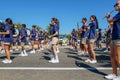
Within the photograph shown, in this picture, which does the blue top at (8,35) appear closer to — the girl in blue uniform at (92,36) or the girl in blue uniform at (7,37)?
the girl in blue uniform at (7,37)

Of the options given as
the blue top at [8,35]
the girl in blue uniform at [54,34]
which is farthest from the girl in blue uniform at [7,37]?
the girl in blue uniform at [54,34]

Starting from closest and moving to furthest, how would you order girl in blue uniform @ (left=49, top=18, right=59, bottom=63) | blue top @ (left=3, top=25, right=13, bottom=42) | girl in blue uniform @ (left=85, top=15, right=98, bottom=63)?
blue top @ (left=3, top=25, right=13, bottom=42) < girl in blue uniform @ (left=85, top=15, right=98, bottom=63) < girl in blue uniform @ (left=49, top=18, right=59, bottom=63)

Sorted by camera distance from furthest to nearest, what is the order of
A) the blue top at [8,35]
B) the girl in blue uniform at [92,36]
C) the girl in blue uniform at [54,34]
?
1. the girl in blue uniform at [54,34]
2. the girl in blue uniform at [92,36]
3. the blue top at [8,35]

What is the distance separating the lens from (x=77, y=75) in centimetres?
905

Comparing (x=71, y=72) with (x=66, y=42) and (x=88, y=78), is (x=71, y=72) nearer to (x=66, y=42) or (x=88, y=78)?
(x=88, y=78)

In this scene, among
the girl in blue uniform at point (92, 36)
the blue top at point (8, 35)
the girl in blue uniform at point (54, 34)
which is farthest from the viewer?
the girl in blue uniform at point (54, 34)

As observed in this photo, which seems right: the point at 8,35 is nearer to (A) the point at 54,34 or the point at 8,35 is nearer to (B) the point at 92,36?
(A) the point at 54,34

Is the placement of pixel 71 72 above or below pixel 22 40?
below

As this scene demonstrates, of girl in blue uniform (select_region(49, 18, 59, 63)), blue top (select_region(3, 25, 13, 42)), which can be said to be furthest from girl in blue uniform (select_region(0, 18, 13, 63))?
girl in blue uniform (select_region(49, 18, 59, 63))

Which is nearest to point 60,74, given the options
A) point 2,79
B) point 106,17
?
point 2,79

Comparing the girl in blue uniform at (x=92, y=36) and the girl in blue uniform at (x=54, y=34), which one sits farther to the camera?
the girl in blue uniform at (x=54, y=34)

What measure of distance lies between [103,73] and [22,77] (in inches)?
94.5

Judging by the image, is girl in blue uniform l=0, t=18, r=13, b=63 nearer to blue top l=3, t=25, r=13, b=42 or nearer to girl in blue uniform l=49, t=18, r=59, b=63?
blue top l=3, t=25, r=13, b=42

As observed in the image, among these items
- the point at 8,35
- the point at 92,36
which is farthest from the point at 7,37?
the point at 92,36
